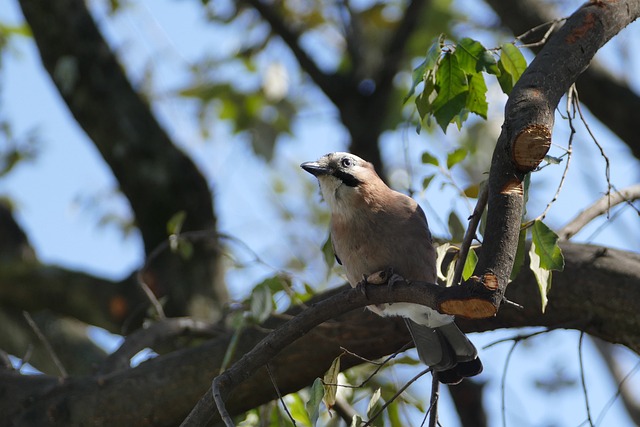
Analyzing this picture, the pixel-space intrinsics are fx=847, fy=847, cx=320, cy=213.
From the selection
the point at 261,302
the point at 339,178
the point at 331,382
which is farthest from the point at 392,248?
the point at 331,382

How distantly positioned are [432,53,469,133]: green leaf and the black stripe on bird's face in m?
0.70

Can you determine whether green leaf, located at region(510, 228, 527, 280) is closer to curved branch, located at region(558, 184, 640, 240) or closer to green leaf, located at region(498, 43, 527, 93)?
green leaf, located at region(498, 43, 527, 93)

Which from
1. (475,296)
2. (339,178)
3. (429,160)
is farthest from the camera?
(339,178)

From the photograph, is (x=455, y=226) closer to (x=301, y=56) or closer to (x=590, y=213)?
(x=590, y=213)

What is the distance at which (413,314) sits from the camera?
11.2ft

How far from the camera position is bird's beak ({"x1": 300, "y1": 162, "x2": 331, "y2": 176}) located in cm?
348

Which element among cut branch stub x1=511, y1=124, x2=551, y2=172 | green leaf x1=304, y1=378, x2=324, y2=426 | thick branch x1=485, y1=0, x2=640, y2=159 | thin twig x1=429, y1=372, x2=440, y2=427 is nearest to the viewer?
cut branch stub x1=511, y1=124, x2=551, y2=172

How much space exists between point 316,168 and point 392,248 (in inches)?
18.5

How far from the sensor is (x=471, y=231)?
2643 millimetres

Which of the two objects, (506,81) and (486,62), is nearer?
(486,62)

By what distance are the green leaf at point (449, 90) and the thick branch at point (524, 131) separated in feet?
0.93

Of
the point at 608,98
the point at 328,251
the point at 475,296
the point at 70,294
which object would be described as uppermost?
the point at 475,296

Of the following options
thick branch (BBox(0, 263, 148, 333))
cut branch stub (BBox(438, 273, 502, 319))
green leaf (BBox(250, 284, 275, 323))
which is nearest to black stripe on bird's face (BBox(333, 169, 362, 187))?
green leaf (BBox(250, 284, 275, 323))

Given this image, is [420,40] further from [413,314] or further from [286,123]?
[413,314]
